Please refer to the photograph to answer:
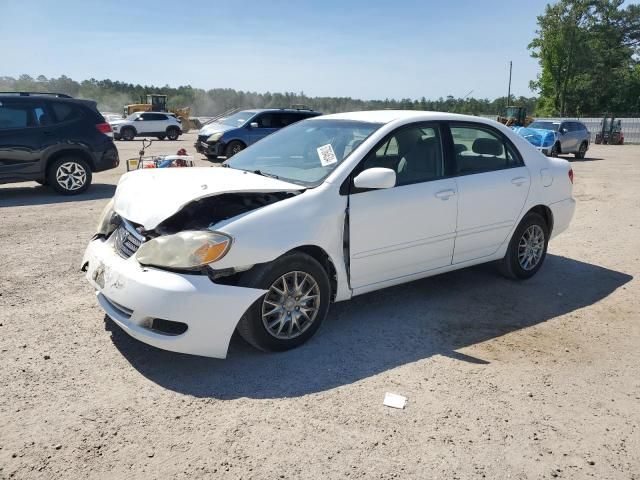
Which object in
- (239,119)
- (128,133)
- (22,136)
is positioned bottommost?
(128,133)

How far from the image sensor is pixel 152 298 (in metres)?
3.25

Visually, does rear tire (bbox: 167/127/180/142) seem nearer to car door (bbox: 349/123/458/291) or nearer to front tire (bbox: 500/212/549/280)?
front tire (bbox: 500/212/549/280)

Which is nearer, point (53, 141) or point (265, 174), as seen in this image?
point (265, 174)

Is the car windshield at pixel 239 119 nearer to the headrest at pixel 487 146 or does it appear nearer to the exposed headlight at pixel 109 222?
Answer: the headrest at pixel 487 146

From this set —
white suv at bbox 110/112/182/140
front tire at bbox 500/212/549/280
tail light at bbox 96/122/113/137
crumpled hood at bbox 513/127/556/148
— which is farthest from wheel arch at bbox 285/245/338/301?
white suv at bbox 110/112/182/140

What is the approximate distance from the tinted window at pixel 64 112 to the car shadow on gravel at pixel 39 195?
142 cm

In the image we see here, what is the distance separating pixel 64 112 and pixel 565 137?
62.3ft

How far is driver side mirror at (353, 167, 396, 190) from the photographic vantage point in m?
3.81

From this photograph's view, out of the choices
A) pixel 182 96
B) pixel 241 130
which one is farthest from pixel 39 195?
pixel 182 96

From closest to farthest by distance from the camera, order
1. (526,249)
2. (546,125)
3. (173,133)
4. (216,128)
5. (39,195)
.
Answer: (526,249)
(39,195)
(216,128)
(546,125)
(173,133)

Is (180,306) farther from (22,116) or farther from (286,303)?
(22,116)

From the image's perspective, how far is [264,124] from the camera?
16.4 m

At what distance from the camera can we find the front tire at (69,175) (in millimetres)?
9750

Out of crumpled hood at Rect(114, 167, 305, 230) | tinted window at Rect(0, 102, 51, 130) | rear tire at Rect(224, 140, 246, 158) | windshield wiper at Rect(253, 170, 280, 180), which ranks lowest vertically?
rear tire at Rect(224, 140, 246, 158)
